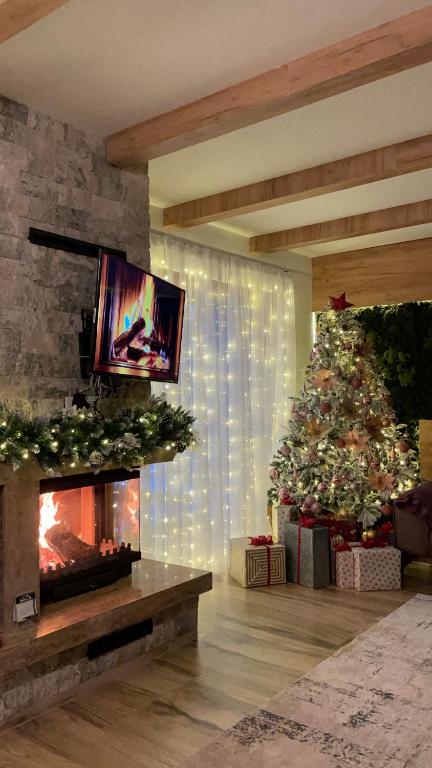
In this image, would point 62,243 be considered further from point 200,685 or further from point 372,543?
point 372,543

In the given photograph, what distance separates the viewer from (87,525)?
3260mm

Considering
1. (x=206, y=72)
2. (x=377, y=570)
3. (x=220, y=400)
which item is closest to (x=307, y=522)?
(x=377, y=570)

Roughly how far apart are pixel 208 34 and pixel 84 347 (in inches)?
61.0

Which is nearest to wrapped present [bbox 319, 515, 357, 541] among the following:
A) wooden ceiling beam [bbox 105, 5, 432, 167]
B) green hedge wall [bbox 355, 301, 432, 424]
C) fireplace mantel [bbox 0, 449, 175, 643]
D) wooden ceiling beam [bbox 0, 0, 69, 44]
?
green hedge wall [bbox 355, 301, 432, 424]

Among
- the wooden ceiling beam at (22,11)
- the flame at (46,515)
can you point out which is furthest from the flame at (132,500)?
the wooden ceiling beam at (22,11)

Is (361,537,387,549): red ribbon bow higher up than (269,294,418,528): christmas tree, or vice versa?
(269,294,418,528): christmas tree

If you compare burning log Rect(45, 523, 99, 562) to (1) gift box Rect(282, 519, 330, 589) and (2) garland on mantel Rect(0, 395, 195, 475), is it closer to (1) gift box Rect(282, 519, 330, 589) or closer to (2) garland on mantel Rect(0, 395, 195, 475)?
(2) garland on mantel Rect(0, 395, 195, 475)

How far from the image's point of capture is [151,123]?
125 inches

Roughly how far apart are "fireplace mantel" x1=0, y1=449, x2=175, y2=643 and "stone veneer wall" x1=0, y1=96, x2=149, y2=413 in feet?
1.45

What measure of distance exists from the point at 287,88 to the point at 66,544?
240 centimetres

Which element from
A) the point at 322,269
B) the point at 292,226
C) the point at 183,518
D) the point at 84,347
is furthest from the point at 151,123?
the point at 322,269

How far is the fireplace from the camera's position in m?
2.98

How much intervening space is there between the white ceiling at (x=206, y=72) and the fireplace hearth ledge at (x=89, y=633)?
243 centimetres

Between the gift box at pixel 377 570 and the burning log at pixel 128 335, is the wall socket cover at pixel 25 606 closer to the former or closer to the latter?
the burning log at pixel 128 335
